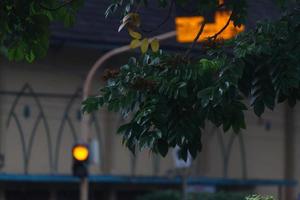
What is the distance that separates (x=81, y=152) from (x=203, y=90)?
40.3 ft

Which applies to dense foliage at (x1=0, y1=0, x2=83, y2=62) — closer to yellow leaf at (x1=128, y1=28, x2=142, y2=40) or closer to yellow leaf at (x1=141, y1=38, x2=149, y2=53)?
yellow leaf at (x1=128, y1=28, x2=142, y2=40)

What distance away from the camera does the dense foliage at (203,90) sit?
6535 millimetres

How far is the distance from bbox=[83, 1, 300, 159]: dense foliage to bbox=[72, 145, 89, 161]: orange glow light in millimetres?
11713

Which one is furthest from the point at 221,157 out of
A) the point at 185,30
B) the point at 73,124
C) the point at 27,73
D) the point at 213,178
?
the point at 185,30

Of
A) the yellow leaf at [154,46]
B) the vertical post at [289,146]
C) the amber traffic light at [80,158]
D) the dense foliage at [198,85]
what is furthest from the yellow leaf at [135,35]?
the vertical post at [289,146]

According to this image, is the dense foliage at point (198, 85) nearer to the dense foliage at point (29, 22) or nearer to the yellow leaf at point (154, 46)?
the yellow leaf at point (154, 46)

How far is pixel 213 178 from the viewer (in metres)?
25.7

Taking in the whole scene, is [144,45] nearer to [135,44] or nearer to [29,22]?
[135,44]

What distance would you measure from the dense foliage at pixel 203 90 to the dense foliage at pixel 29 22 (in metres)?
1.03

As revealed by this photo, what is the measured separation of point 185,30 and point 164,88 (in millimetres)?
8226

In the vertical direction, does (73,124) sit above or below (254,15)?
below

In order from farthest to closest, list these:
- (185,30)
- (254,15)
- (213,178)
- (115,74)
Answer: (213,178) → (254,15) → (185,30) → (115,74)

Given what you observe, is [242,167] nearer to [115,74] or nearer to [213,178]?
[213,178]

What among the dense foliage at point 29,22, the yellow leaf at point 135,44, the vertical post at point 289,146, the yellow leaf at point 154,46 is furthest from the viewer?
the vertical post at point 289,146
